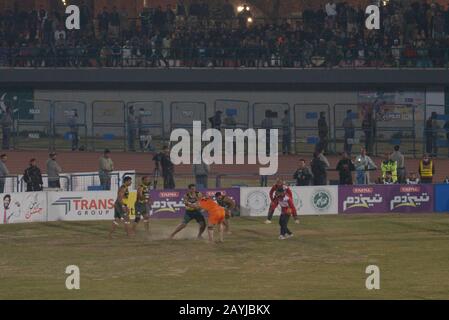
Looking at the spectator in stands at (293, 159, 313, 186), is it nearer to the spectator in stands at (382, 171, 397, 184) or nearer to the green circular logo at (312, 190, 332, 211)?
the green circular logo at (312, 190, 332, 211)

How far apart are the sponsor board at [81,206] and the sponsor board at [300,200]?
4255mm

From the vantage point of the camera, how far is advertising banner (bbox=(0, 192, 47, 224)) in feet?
120

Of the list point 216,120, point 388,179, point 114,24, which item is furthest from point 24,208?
point 114,24

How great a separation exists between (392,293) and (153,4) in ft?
131

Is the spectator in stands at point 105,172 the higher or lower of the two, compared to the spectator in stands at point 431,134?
lower

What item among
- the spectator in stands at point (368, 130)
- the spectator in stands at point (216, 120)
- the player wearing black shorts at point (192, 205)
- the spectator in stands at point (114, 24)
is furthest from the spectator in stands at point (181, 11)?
the player wearing black shorts at point (192, 205)

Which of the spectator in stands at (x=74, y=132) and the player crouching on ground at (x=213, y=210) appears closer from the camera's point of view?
the player crouching on ground at (x=213, y=210)

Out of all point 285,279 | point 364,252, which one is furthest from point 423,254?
point 285,279

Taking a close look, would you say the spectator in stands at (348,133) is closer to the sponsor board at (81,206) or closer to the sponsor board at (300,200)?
the sponsor board at (300,200)

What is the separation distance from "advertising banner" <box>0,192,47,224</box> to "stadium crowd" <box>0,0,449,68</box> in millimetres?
20798

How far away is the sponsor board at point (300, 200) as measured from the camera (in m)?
39.0

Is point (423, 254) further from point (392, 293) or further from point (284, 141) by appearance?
point (284, 141)

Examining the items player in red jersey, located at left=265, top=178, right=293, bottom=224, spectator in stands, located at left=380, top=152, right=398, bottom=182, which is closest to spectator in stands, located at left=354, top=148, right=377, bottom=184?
spectator in stands, located at left=380, top=152, right=398, bottom=182

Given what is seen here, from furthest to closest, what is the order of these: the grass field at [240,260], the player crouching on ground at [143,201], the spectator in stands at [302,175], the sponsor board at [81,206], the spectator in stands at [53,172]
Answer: the spectator in stands at [53,172]
the spectator in stands at [302,175]
the sponsor board at [81,206]
the player crouching on ground at [143,201]
the grass field at [240,260]
